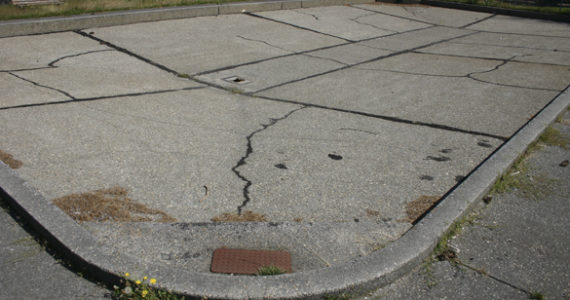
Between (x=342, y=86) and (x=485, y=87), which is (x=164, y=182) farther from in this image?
(x=485, y=87)

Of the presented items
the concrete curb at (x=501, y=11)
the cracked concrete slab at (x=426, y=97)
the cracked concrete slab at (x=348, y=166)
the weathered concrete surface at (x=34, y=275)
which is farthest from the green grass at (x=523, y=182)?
the concrete curb at (x=501, y=11)

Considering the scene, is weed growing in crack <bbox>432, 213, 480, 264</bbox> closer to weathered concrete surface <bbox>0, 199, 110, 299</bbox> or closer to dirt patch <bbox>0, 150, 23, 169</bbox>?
weathered concrete surface <bbox>0, 199, 110, 299</bbox>

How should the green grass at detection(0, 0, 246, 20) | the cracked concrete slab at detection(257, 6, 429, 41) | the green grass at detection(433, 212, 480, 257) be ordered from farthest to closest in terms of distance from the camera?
the cracked concrete slab at detection(257, 6, 429, 41) → the green grass at detection(0, 0, 246, 20) → the green grass at detection(433, 212, 480, 257)

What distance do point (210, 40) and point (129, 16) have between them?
1.89 metres

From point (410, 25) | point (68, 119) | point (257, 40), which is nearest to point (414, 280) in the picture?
point (68, 119)

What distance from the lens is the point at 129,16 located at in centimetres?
962

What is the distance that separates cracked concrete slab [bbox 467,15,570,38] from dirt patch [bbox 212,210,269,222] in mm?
10503

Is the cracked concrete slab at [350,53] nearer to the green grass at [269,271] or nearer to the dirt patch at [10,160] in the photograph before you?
the dirt patch at [10,160]

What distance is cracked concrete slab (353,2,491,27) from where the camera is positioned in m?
13.0

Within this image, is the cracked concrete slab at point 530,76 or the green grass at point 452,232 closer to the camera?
the green grass at point 452,232

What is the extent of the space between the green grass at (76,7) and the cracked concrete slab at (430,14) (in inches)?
215

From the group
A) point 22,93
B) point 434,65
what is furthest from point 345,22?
point 22,93

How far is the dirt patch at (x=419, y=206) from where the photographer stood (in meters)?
3.57

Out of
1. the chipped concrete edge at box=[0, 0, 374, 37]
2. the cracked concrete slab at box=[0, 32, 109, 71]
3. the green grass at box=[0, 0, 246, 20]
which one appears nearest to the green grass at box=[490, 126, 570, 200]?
the cracked concrete slab at box=[0, 32, 109, 71]
